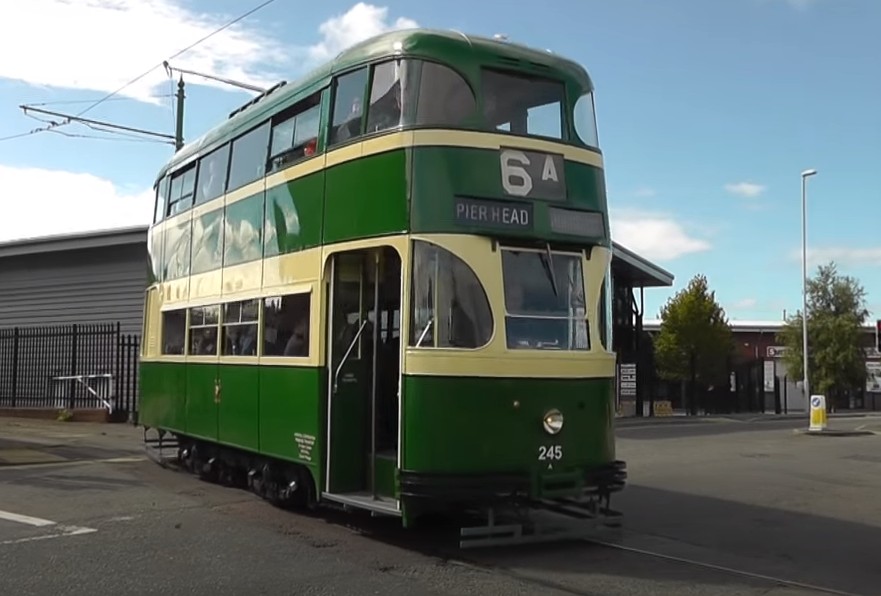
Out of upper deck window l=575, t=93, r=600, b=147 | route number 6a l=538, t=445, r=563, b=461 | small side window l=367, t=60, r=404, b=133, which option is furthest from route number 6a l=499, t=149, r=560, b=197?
route number 6a l=538, t=445, r=563, b=461

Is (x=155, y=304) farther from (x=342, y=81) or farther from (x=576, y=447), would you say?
(x=576, y=447)

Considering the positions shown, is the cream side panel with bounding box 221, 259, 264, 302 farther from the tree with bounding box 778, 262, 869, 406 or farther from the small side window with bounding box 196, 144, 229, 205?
the tree with bounding box 778, 262, 869, 406

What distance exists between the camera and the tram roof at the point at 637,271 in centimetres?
3077

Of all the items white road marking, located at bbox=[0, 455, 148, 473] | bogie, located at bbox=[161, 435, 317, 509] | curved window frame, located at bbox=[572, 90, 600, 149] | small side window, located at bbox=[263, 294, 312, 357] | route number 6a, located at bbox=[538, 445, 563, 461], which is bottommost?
white road marking, located at bbox=[0, 455, 148, 473]

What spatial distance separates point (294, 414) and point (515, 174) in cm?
351

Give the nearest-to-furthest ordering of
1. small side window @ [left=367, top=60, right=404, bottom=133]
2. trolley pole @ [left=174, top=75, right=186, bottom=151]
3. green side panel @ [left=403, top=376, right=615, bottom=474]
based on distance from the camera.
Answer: green side panel @ [left=403, top=376, right=615, bottom=474] < small side window @ [left=367, top=60, right=404, bottom=133] < trolley pole @ [left=174, top=75, right=186, bottom=151]

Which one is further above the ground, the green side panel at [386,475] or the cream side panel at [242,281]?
the cream side panel at [242,281]

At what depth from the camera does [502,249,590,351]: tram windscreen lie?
8812mm

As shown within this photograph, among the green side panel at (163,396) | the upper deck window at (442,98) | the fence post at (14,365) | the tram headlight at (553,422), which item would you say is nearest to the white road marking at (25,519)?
the green side panel at (163,396)

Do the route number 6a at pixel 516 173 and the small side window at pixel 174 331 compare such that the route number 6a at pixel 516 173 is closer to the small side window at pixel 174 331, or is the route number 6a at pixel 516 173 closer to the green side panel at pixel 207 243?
the green side panel at pixel 207 243

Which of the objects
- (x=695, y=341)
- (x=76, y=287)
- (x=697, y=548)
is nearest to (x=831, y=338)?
(x=695, y=341)

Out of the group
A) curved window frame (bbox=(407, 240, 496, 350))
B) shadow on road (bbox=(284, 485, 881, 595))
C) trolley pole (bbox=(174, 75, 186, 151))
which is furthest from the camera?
trolley pole (bbox=(174, 75, 186, 151))

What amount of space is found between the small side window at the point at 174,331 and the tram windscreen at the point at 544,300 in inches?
259

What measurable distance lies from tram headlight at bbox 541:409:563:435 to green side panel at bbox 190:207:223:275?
5.56 m
